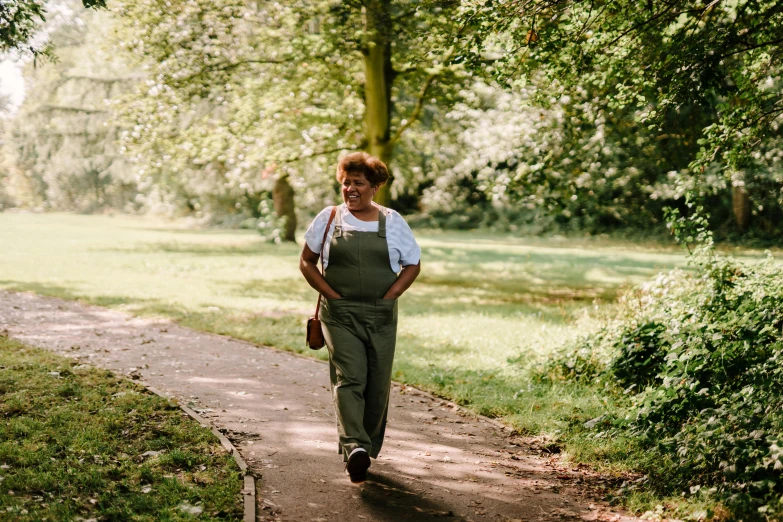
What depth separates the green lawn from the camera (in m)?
8.70

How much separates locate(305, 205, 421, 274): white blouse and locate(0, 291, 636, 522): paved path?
1563 mm

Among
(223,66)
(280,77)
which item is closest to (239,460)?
(223,66)

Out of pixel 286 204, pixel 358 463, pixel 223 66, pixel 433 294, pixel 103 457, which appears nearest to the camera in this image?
pixel 358 463

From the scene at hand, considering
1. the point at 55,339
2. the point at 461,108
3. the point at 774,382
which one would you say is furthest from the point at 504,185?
the point at 774,382

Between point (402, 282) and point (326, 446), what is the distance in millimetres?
1737

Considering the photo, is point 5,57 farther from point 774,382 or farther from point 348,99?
point 348,99

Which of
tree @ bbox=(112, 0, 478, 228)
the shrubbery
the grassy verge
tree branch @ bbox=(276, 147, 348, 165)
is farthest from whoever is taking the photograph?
tree branch @ bbox=(276, 147, 348, 165)

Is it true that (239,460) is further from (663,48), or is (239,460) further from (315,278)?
(663,48)

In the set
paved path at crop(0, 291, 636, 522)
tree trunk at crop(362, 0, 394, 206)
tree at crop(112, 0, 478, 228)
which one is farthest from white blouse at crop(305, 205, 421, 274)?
tree trunk at crop(362, 0, 394, 206)

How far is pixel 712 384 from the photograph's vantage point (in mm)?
5934

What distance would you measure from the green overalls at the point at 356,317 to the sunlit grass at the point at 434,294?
6.86ft

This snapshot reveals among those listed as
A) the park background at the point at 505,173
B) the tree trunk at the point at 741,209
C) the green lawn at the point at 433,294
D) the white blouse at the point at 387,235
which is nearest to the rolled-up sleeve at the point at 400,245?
the white blouse at the point at 387,235

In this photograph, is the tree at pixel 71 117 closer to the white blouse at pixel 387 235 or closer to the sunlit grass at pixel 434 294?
the sunlit grass at pixel 434 294

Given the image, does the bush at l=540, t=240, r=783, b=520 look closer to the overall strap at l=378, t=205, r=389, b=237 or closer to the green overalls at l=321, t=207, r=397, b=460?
the green overalls at l=321, t=207, r=397, b=460
